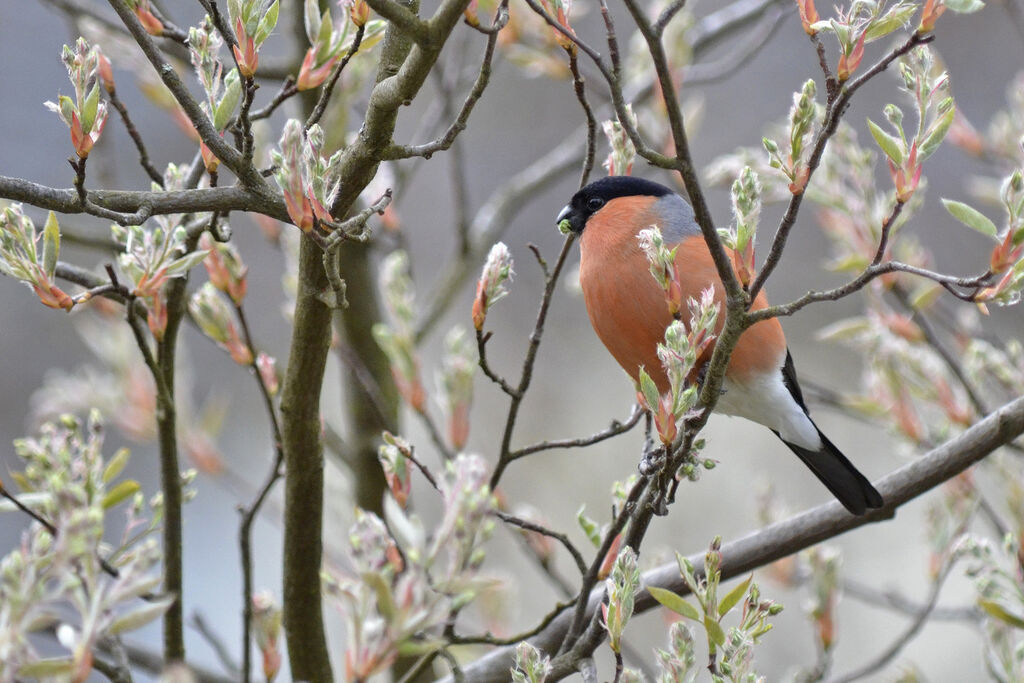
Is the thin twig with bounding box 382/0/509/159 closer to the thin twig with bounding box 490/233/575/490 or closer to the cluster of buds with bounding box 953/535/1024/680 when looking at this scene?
the thin twig with bounding box 490/233/575/490

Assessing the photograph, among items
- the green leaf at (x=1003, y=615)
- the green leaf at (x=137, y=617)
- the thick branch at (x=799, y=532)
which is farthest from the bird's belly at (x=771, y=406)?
Result: the green leaf at (x=137, y=617)

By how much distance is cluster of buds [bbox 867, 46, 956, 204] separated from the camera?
101 centimetres

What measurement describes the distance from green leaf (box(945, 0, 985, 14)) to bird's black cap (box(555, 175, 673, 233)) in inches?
43.0

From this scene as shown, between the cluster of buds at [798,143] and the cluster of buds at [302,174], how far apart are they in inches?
Result: 17.1

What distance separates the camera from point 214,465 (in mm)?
2230

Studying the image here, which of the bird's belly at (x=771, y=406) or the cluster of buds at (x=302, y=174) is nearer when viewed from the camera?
the cluster of buds at (x=302, y=174)

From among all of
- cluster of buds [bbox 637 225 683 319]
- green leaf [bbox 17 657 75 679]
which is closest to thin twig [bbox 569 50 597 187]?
cluster of buds [bbox 637 225 683 319]

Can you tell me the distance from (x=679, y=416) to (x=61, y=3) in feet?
5.17

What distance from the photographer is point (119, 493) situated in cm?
125

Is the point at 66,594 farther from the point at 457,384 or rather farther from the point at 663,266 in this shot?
the point at 457,384

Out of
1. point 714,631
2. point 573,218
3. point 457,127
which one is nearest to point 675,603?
point 714,631

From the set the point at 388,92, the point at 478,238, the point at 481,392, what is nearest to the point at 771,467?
the point at 481,392

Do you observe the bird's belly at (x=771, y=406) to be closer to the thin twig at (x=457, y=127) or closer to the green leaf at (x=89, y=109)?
the thin twig at (x=457, y=127)

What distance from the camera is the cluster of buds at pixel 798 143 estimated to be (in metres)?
1.00
